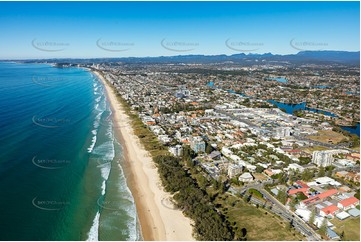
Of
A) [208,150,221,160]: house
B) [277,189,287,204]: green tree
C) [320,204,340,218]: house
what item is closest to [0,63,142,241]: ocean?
[208,150,221,160]: house

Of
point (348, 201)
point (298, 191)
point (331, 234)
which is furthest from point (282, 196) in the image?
point (348, 201)

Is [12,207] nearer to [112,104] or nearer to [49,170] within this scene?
[49,170]

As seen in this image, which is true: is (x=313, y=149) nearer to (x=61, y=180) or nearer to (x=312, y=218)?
(x=312, y=218)

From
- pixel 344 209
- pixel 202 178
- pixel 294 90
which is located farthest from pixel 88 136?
pixel 294 90

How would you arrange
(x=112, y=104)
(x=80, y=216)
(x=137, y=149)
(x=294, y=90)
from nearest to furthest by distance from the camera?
(x=80, y=216)
(x=137, y=149)
(x=112, y=104)
(x=294, y=90)

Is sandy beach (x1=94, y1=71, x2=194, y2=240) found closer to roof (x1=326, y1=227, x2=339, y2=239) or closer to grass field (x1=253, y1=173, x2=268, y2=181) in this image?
roof (x1=326, y1=227, x2=339, y2=239)
